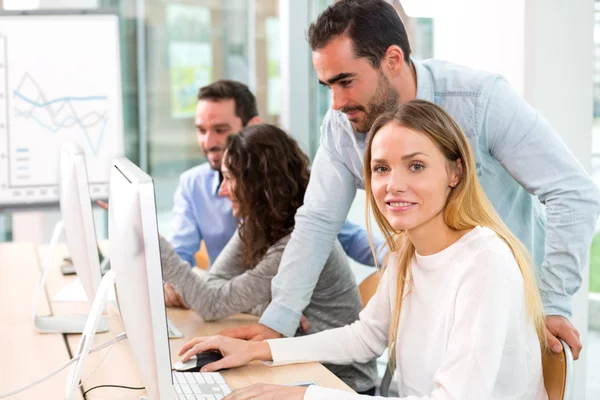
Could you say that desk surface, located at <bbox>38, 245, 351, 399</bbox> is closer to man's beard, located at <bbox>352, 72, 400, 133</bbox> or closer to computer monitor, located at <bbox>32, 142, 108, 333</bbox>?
computer monitor, located at <bbox>32, 142, 108, 333</bbox>

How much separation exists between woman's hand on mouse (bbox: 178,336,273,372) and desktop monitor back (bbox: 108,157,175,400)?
0.46m

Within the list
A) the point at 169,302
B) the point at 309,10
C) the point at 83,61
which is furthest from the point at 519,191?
the point at 309,10

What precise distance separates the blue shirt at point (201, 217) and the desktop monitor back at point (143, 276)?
169cm

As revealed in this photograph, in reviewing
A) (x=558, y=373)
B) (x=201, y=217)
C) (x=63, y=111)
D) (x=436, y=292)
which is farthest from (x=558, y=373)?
(x=63, y=111)

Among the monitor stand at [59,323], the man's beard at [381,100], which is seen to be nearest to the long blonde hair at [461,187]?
the man's beard at [381,100]

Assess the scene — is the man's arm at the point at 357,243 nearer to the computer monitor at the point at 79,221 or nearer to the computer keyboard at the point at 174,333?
the computer keyboard at the point at 174,333

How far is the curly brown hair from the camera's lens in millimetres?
2258

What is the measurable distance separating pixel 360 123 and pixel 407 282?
488 millimetres

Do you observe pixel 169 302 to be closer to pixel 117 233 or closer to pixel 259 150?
pixel 259 150

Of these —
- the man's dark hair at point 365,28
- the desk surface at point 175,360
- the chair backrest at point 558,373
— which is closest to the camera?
the chair backrest at point 558,373

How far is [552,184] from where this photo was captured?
1.84 meters

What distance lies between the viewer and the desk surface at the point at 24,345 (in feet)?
5.55

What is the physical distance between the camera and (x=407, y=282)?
5.58 ft

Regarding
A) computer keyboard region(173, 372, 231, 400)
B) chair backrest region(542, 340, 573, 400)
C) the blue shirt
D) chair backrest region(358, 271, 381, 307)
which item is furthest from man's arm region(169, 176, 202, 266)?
chair backrest region(542, 340, 573, 400)
